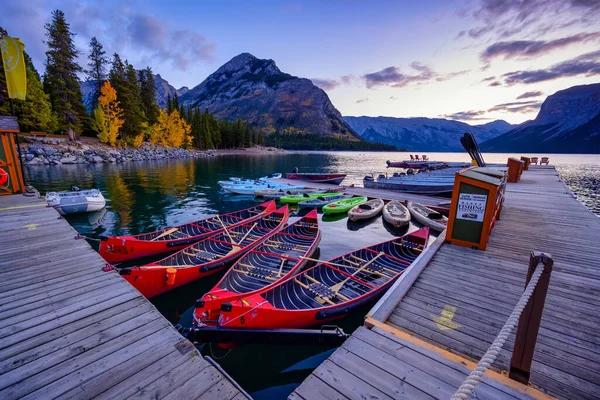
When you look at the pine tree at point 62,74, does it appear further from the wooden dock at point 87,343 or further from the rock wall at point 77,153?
the wooden dock at point 87,343

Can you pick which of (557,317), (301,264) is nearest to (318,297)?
(301,264)

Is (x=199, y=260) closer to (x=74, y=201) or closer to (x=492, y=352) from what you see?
(x=492, y=352)

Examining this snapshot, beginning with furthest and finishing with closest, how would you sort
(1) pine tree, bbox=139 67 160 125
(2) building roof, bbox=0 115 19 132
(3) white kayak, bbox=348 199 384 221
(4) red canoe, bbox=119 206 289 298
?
1. (1) pine tree, bbox=139 67 160 125
2. (3) white kayak, bbox=348 199 384 221
3. (2) building roof, bbox=0 115 19 132
4. (4) red canoe, bbox=119 206 289 298

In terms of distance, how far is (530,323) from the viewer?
3.09 meters

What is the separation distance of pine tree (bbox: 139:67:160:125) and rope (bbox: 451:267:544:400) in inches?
3484

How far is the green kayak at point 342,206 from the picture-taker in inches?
825

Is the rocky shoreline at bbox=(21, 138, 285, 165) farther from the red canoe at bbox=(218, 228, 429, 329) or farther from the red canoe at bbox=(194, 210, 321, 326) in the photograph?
the red canoe at bbox=(218, 228, 429, 329)

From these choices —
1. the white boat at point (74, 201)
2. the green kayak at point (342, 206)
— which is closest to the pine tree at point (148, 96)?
the white boat at point (74, 201)

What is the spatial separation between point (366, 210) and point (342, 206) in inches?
80.4

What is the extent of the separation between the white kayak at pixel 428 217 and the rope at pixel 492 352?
47.4ft

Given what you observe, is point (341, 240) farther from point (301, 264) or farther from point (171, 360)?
point (171, 360)

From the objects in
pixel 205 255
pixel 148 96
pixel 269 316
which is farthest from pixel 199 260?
pixel 148 96

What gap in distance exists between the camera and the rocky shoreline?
44641 millimetres

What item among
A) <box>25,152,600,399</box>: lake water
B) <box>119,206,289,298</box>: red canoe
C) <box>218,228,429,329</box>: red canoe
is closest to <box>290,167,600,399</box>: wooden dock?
<box>218,228,429,329</box>: red canoe
